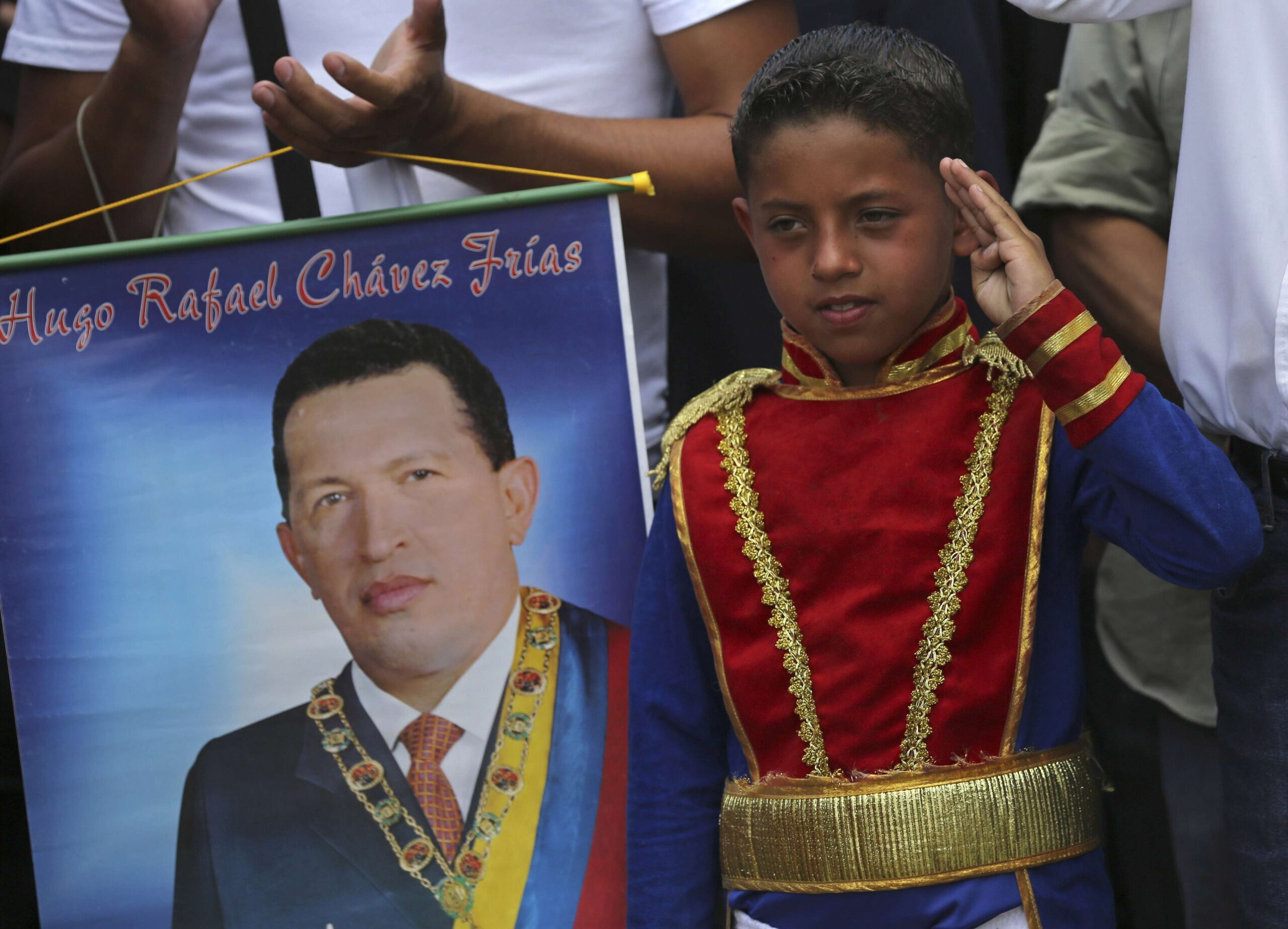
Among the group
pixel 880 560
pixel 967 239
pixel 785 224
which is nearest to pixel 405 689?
pixel 880 560

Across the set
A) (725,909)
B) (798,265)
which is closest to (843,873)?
(725,909)

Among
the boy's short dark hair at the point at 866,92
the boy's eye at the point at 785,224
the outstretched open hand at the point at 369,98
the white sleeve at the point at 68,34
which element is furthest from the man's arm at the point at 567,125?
the white sleeve at the point at 68,34

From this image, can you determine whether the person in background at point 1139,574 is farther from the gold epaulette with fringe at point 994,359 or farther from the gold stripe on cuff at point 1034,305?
the gold stripe on cuff at point 1034,305

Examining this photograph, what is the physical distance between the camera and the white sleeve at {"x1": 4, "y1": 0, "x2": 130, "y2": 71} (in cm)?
234

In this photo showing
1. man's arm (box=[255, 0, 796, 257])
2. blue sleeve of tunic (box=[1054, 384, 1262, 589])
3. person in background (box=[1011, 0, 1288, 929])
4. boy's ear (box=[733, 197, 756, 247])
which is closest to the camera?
blue sleeve of tunic (box=[1054, 384, 1262, 589])

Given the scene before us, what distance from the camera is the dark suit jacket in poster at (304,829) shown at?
1.92m

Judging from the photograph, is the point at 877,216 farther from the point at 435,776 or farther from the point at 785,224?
the point at 435,776

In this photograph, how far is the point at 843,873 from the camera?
160cm

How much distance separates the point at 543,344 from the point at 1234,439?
0.93 metres

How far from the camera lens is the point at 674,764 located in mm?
1777

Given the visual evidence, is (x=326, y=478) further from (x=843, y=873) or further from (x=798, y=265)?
(x=843, y=873)

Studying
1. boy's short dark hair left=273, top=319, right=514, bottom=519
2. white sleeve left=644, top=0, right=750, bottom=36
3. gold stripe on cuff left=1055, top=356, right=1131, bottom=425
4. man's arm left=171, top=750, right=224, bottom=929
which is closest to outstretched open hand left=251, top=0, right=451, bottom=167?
boy's short dark hair left=273, top=319, right=514, bottom=519

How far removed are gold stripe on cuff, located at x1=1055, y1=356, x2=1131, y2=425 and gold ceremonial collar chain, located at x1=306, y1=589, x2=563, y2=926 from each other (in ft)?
2.68

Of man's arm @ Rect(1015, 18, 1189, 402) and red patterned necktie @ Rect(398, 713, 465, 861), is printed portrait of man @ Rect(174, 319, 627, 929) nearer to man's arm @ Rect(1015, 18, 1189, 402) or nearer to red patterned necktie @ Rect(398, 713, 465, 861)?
red patterned necktie @ Rect(398, 713, 465, 861)
